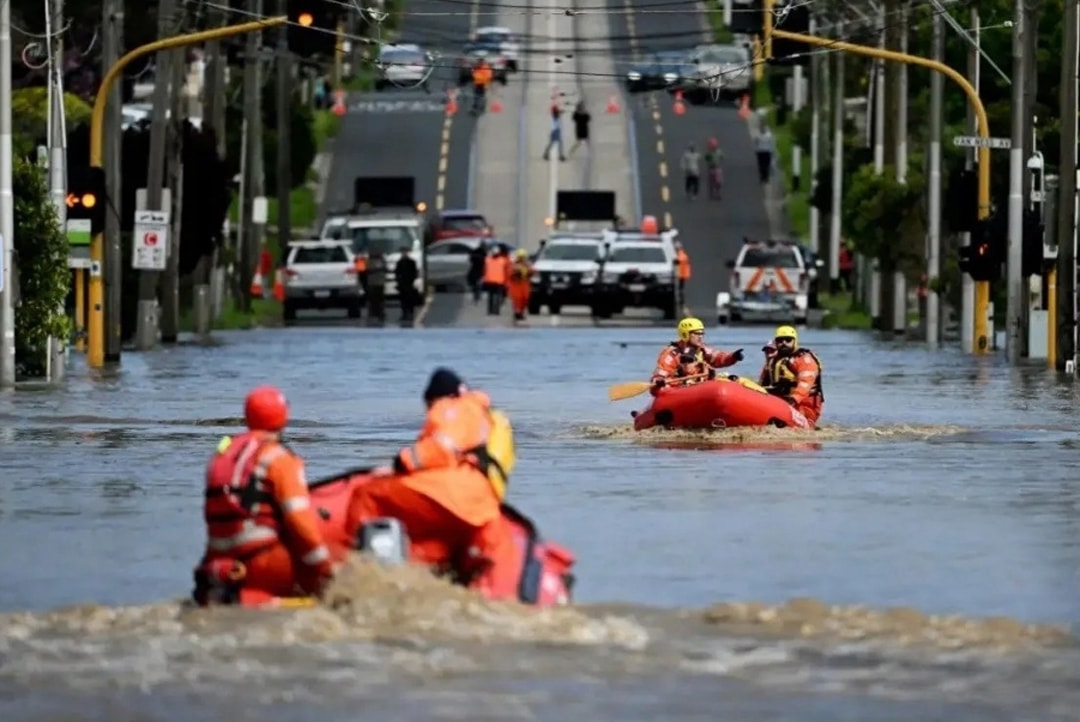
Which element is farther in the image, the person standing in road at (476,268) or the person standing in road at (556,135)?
the person standing in road at (556,135)

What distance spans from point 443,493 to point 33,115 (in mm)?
54505

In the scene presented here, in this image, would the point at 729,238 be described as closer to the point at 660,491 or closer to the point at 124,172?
the point at 124,172

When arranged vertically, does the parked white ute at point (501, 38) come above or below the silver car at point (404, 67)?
above

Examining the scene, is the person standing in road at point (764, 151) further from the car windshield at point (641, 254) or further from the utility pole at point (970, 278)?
the utility pole at point (970, 278)

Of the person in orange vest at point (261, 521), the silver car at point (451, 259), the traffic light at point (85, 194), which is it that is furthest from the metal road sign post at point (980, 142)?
the person in orange vest at point (261, 521)

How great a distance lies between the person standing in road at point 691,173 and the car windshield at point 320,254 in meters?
29.3

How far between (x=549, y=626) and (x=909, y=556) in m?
4.82

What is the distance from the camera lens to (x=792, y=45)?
171 feet

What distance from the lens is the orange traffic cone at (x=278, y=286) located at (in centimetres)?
8075

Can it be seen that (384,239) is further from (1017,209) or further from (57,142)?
(57,142)

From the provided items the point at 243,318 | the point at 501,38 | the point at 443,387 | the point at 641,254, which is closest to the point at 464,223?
the point at 501,38

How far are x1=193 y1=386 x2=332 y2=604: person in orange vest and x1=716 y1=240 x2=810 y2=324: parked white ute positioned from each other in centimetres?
5898

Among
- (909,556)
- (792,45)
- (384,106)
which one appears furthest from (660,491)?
(384,106)

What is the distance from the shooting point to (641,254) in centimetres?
7750
